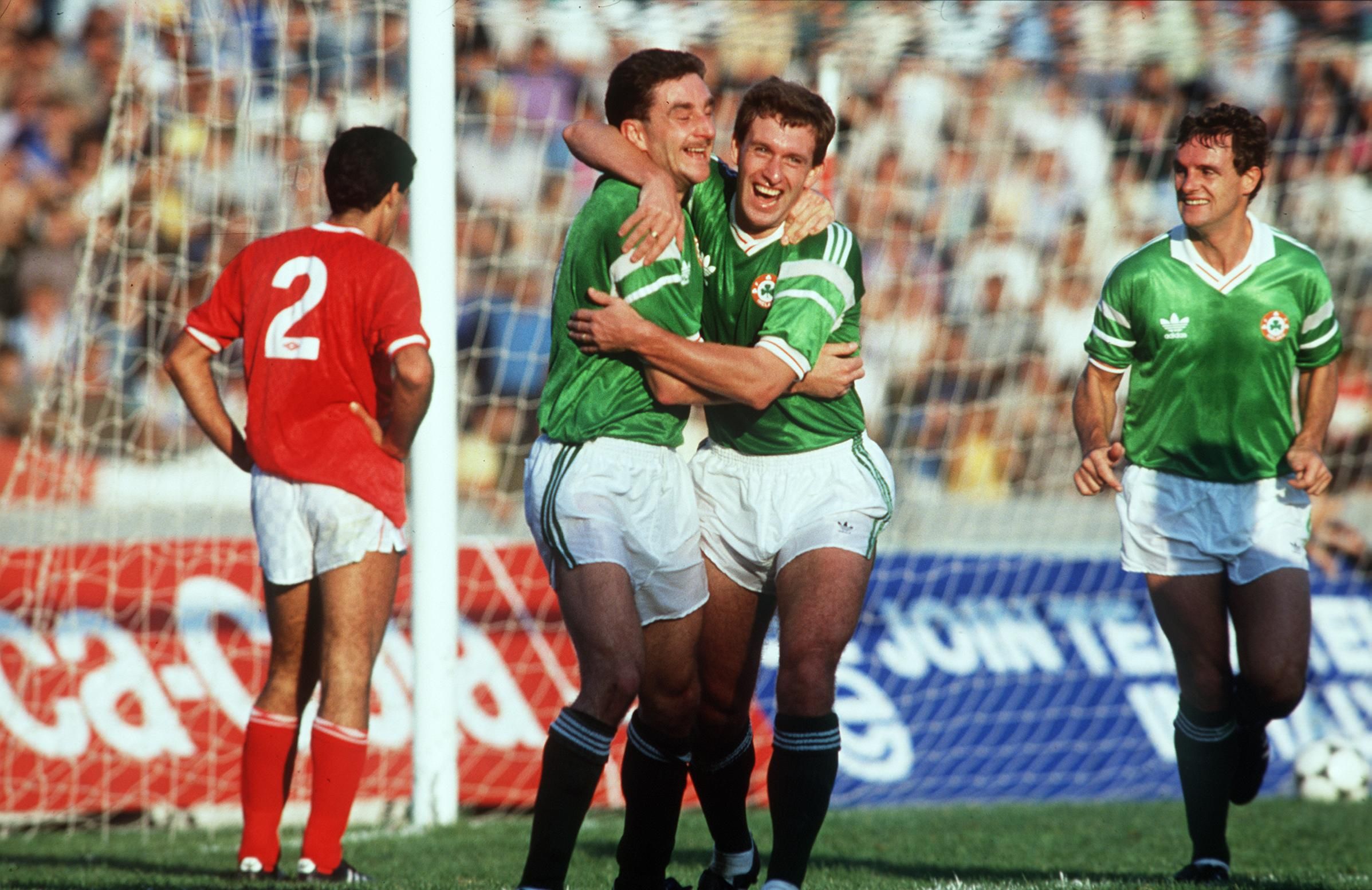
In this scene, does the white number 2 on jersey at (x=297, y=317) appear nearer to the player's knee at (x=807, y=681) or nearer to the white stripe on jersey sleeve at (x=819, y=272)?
the white stripe on jersey sleeve at (x=819, y=272)

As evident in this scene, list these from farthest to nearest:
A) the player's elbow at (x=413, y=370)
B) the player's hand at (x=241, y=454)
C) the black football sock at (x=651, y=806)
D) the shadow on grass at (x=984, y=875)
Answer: the player's hand at (x=241, y=454) → the player's elbow at (x=413, y=370) → the shadow on grass at (x=984, y=875) → the black football sock at (x=651, y=806)

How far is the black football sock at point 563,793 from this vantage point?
151 inches

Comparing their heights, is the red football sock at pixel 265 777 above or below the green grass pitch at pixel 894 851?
above

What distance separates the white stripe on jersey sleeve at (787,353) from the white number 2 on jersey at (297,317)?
1727mm

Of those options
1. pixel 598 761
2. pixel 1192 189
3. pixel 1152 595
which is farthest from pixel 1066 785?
pixel 598 761

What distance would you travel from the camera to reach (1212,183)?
499cm

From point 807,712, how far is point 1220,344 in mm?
2023

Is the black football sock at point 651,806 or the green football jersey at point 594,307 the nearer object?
the green football jersey at point 594,307

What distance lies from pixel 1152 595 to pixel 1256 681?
0.43 m

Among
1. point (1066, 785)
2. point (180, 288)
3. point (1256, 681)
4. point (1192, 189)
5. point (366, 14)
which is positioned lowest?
point (1066, 785)

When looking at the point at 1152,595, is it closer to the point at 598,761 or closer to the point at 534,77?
the point at 598,761

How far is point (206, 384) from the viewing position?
5.25 m

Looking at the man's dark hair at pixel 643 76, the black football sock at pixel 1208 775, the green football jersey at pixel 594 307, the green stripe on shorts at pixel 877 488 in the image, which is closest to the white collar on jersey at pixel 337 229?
the man's dark hair at pixel 643 76

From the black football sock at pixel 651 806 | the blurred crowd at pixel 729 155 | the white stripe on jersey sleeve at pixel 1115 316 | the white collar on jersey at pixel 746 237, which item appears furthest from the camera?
the blurred crowd at pixel 729 155
